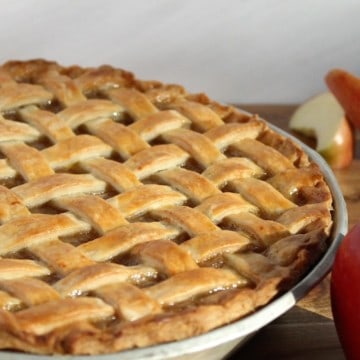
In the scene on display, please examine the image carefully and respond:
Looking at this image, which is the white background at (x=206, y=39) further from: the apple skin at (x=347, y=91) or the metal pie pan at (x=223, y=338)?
the metal pie pan at (x=223, y=338)

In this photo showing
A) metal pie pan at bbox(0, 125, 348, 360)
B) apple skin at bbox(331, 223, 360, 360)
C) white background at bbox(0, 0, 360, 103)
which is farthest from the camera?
white background at bbox(0, 0, 360, 103)

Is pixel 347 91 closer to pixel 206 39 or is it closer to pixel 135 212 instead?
pixel 206 39

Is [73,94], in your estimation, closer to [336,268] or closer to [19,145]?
[19,145]

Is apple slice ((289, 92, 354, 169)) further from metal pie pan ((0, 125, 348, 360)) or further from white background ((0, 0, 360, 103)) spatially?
metal pie pan ((0, 125, 348, 360))

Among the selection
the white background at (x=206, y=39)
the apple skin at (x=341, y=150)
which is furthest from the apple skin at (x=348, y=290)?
the white background at (x=206, y=39)

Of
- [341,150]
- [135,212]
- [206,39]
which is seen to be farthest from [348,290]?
[206,39]

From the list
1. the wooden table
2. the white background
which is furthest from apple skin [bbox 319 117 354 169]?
the wooden table
